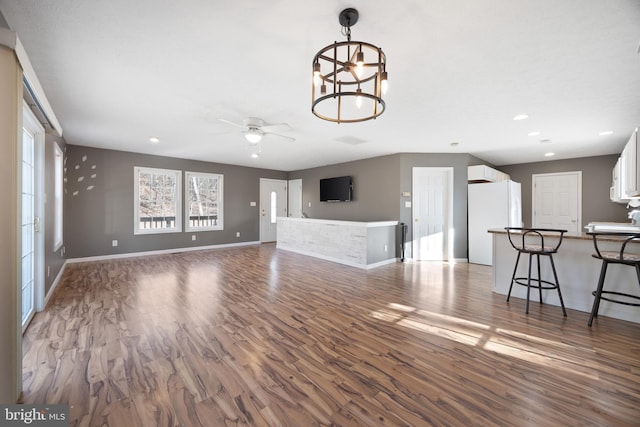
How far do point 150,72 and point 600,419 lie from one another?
417cm

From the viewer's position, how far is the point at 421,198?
19.2 feet

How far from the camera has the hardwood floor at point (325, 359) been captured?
4.91ft

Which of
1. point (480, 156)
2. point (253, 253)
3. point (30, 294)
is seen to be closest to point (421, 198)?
point (480, 156)

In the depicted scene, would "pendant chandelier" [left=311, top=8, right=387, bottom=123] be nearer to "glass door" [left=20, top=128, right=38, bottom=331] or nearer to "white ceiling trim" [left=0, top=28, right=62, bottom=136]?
"white ceiling trim" [left=0, top=28, right=62, bottom=136]

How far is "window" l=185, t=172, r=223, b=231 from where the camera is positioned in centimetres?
692

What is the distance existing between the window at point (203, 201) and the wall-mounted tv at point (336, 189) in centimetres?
298

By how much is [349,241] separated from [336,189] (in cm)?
231

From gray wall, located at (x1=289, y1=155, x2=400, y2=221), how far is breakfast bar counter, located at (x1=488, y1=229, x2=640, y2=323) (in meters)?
2.79

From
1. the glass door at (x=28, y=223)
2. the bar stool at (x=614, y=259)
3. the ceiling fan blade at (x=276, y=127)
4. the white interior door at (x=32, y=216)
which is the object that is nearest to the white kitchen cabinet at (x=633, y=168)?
the bar stool at (x=614, y=259)

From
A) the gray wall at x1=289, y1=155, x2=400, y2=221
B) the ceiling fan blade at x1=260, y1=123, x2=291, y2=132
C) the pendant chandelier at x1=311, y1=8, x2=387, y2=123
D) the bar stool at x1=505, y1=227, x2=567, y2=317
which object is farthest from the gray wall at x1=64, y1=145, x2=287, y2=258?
the bar stool at x1=505, y1=227, x2=567, y2=317

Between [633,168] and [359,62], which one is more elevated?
[359,62]

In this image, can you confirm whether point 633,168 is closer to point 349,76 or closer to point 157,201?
point 349,76

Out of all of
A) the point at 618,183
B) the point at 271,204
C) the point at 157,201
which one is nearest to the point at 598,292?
the point at 618,183

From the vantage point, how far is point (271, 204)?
8672 mm
